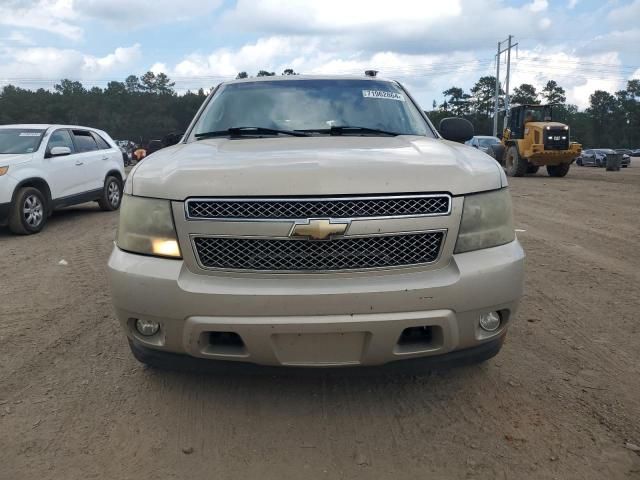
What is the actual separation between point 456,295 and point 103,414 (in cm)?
183

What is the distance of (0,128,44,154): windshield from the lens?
8.54 metres

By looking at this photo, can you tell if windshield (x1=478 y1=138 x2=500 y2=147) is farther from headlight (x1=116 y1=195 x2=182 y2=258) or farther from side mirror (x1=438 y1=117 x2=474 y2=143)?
headlight (x1=116 y1=195 x2=182 y2=258)

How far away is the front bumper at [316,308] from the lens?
2.35 m

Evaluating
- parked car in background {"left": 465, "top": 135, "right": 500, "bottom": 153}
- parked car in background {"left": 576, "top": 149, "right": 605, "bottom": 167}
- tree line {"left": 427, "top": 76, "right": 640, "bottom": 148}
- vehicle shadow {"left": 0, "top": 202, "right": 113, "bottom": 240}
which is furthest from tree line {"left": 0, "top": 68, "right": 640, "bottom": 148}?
vehicle shadow {"left": 0, "top": 202, "right": 113, "bottom": 240}

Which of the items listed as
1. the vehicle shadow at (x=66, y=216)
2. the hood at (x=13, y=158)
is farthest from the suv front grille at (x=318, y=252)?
the vehicle shadow at (x=66, y=216)

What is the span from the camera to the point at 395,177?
8.10 ft

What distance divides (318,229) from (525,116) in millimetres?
20052

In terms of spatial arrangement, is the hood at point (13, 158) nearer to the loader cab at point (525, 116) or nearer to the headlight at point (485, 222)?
the headlight at point (485, 222)

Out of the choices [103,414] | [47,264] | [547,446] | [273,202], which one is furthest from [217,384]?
[47,264]

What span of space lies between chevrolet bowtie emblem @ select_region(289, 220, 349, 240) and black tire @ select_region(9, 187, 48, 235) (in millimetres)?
7038

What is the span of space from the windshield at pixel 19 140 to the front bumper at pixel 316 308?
23.5 ft

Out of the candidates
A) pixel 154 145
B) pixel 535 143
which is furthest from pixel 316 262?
pixel 535 143

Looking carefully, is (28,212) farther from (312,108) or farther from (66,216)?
(312,108)

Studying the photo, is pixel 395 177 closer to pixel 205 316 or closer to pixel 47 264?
pixel 205 316
